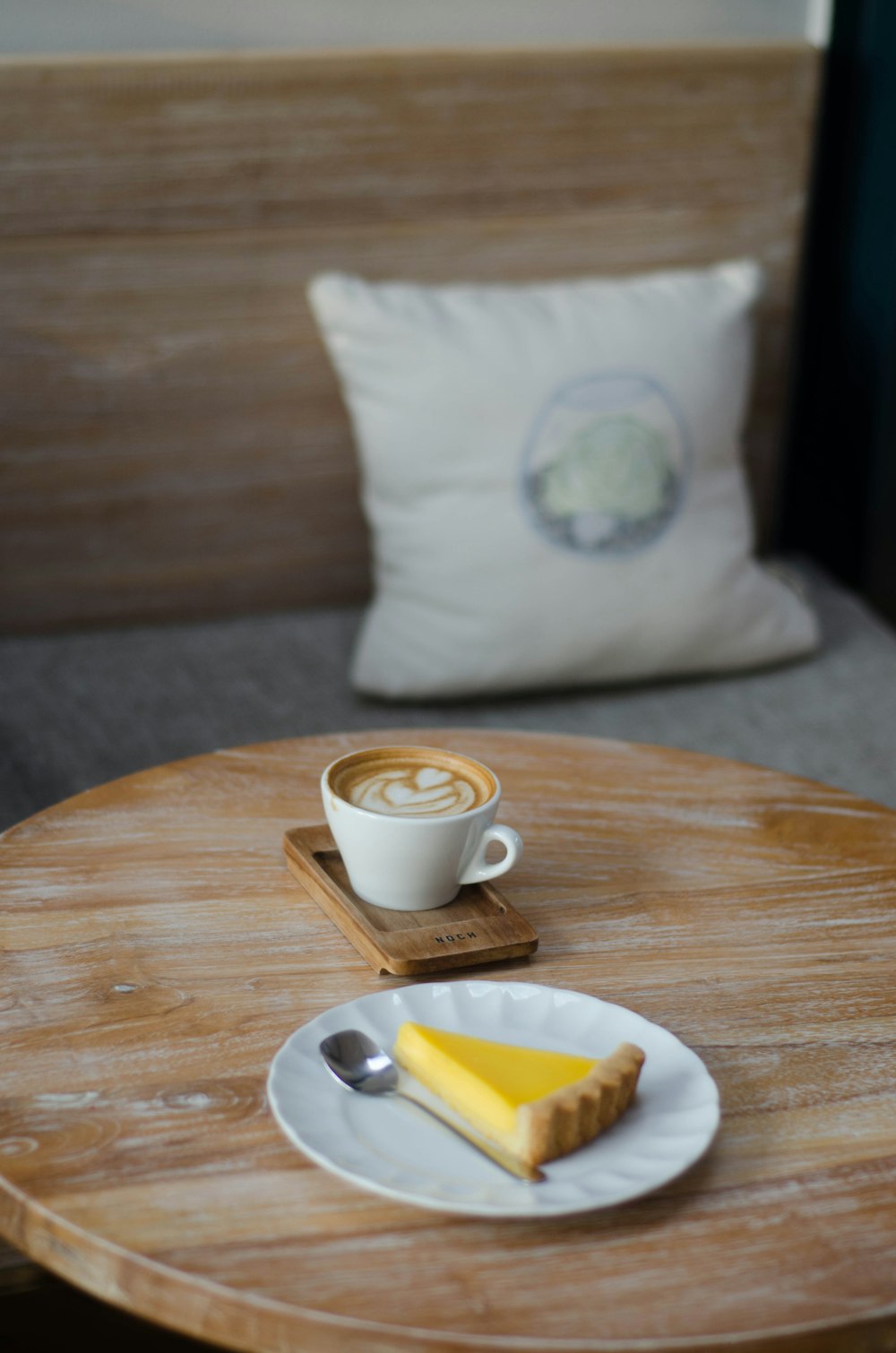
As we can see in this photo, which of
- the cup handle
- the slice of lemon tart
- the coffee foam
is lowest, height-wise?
the cup handle

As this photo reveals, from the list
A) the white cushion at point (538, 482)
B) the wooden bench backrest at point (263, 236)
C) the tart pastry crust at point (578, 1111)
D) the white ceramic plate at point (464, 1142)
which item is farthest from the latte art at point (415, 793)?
the wooden bench backrest at point (263, 236)

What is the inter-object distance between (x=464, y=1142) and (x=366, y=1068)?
0.07m

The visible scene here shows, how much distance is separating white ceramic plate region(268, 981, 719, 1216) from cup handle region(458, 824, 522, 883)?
0.09 meters

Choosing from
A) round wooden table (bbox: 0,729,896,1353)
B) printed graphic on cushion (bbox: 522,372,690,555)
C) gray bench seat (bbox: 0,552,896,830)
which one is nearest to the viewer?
round wooden table (bbox: 0,729,896,1353)

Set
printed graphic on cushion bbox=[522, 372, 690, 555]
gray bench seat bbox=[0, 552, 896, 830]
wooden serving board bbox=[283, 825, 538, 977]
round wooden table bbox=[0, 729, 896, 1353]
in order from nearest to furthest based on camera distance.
A: 1. round wooden table bbox=[0, 729, 896, 1353]
2. wooden serving board bbox=[283, 825, 538, 977]
3. gray bench seat bbox=[0, 552, 896, 830]
4. printed graphic on cushion bbox=[522, 372, 690, 555]

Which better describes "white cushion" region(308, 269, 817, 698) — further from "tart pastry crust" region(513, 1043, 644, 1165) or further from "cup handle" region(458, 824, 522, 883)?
"tart pastry crust" region(513, 1043, 644, 1165)

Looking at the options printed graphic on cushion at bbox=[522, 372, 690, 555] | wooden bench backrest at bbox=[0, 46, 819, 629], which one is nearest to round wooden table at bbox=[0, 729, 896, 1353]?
printed graphic on cushion at bbox=[522, 372, 690, 555]

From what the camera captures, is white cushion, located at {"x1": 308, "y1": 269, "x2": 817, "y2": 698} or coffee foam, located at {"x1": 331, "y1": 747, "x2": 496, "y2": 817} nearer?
coffee foam, located at {"x1": 331, "y1": 747, "x2": 496, "y2": 817}

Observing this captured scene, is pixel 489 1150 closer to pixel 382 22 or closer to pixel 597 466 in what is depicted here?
pixel 597 466

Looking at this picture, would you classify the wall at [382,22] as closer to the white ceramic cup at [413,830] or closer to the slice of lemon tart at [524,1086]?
the white ceramic cup at [413,830]

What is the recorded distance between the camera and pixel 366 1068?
717 mm

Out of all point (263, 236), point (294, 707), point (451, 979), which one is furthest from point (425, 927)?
point (263, 236)

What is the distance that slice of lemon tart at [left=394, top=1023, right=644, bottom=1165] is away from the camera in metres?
0.66

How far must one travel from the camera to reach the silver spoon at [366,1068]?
0.70 metres
